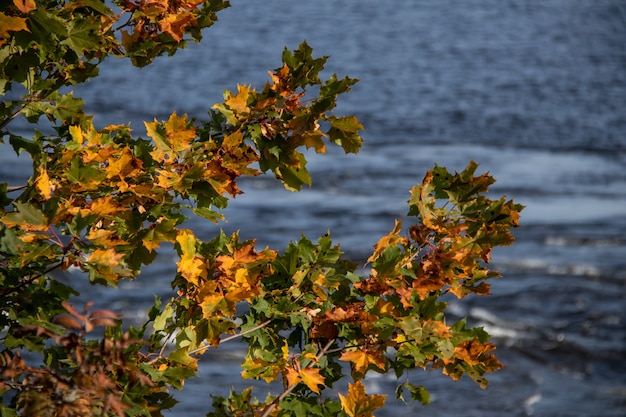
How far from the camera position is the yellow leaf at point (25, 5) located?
1743 mm

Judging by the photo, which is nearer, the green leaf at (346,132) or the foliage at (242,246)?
the foliage at (242,246)

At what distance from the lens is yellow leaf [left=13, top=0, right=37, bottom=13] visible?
174 centimetres

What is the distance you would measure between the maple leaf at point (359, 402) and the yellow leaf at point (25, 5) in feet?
3.15

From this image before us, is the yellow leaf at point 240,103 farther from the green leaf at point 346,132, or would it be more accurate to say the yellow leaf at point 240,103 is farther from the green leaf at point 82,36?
the green leaf at point 82,36

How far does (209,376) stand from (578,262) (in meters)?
2.81

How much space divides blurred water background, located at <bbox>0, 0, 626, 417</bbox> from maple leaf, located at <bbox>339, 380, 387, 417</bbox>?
2.60 metres

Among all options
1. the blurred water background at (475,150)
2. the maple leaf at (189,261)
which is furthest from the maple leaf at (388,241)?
the blurred water background at (475,150)

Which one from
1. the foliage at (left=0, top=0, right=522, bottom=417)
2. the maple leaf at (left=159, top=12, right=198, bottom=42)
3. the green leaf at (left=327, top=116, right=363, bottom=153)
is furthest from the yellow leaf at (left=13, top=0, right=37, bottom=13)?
the green leaf at (left=327, top=116, right=363, bottom=153)

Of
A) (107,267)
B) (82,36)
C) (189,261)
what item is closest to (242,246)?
(189,261)

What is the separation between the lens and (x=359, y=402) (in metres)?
1.94

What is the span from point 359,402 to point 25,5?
39.7 inches

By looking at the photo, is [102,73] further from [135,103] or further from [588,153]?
[588,153]

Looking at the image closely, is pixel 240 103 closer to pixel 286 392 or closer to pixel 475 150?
pixel 286 392

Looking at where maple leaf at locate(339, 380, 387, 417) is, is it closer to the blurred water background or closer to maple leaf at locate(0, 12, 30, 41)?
maple leaf at locate(0, 12, 30, 41)
